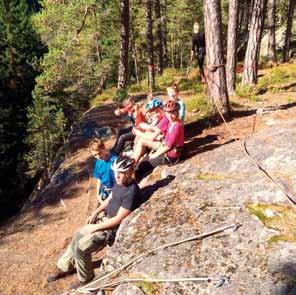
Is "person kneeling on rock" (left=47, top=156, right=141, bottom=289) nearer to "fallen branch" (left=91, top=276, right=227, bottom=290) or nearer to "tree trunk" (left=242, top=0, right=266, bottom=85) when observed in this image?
"fallen branch" (left=91, top=276, right=227, bottom=290)

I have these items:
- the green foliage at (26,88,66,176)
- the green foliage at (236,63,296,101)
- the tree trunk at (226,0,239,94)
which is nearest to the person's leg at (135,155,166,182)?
the green foliage at (236,63,296,101)

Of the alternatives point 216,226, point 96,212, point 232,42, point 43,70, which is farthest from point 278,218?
point 43,70

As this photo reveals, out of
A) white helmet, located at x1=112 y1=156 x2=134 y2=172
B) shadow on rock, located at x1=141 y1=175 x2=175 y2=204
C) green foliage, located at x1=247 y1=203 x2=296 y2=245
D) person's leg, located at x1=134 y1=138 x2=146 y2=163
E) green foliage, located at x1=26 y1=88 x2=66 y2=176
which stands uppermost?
white helmet, located at x1=112 y1=156 x2=134 y2=172

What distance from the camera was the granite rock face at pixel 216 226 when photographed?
15.5ft

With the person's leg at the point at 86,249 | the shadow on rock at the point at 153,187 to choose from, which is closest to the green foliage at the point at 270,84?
the shadow on rock at the point at 153,187

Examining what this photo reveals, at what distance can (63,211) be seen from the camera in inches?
424

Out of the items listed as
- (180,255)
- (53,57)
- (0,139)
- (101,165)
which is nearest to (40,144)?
(0,139)

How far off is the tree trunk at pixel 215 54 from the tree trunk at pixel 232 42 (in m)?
3.10

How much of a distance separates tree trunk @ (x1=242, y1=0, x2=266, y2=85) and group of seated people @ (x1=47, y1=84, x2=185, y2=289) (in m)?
Result: 5.01

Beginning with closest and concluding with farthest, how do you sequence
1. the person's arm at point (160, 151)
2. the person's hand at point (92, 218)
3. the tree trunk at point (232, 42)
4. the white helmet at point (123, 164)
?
the white helmet at point (123, 164) < the person's hand at point (92, 218) < the person's arm at point (160, 151) < the tree trunk at point (232, 42)

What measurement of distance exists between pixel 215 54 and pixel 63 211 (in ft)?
16.6

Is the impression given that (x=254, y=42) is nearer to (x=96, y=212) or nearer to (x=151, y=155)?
(x=151, y=155)

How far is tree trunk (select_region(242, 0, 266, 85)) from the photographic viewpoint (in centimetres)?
1298

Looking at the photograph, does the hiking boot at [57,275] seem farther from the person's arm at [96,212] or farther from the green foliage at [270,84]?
the green foliage at [270,84]
